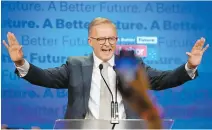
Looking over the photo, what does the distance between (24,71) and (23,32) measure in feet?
5.57

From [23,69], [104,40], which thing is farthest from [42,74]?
[104,40]

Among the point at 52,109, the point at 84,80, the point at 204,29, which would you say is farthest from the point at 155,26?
the point at 84,80

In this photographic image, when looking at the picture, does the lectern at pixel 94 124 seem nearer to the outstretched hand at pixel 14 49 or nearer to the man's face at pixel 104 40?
the outstretched hand at pixel 14 49

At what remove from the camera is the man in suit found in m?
2.28

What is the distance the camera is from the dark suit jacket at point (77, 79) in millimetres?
2355

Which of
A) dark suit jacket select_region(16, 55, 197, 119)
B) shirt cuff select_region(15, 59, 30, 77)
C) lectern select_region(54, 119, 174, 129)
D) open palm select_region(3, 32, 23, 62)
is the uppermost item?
open palm select_region(3, 32, 23, 62)

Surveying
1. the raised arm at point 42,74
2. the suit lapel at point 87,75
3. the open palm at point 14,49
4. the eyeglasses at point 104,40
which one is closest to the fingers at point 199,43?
the eyeglasses at point 104,40

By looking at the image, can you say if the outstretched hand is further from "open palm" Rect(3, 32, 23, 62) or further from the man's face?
the man's face

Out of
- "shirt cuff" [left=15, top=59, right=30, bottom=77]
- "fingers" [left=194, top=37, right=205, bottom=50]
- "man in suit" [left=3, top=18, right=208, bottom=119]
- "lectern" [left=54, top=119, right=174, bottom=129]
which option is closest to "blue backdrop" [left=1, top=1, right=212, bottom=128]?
"man in suit" [left=3, top=18, right=208, bottom=119]

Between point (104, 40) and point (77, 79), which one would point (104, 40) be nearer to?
point (104, 40)

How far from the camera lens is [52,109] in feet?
12.7

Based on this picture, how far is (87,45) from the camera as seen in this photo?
393 centimetres

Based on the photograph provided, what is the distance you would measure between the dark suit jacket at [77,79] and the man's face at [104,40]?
74 mm

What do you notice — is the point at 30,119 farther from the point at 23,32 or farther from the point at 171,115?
the point at 171,115
